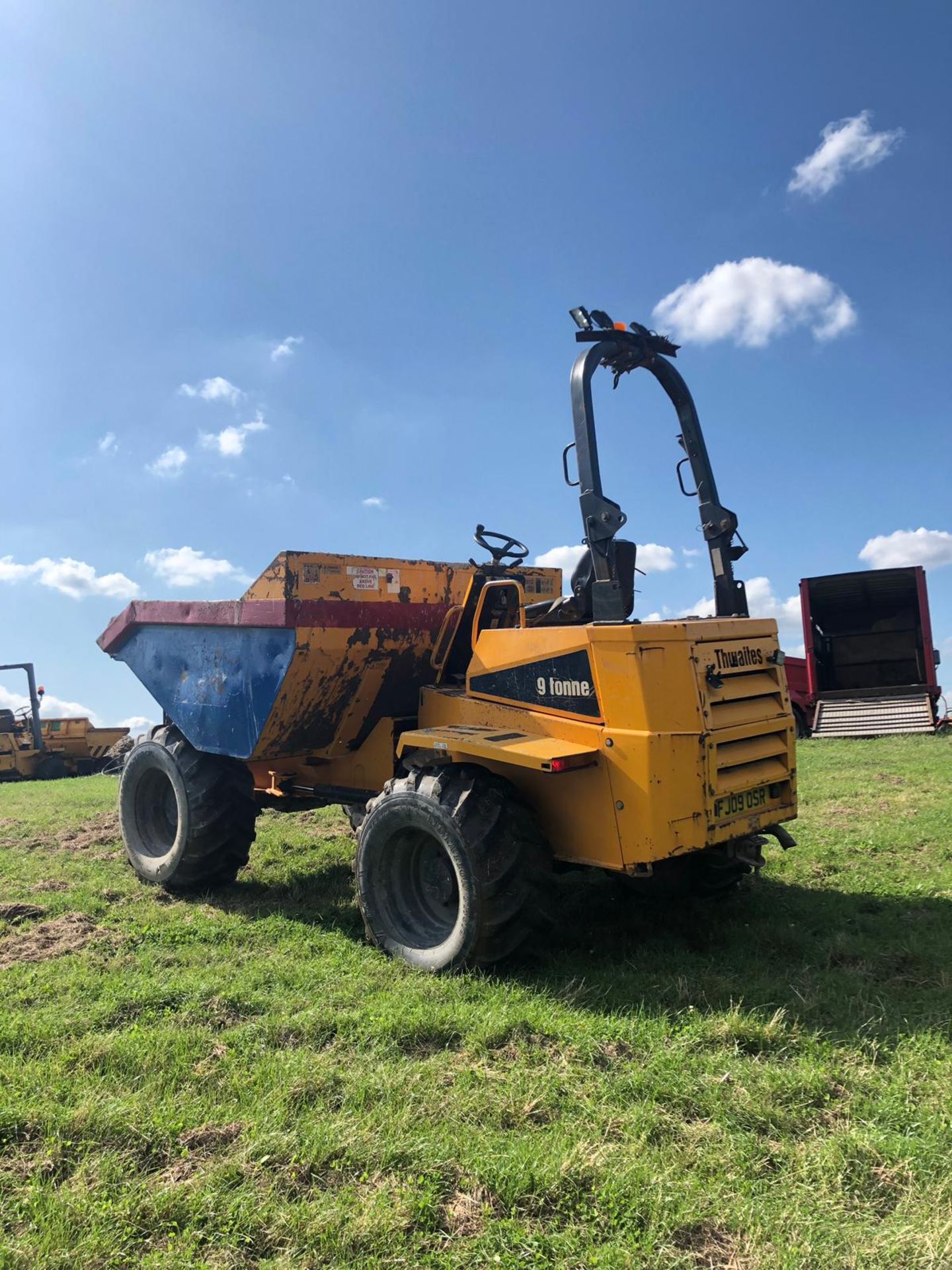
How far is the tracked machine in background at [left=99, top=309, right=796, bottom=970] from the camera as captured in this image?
15.1ft

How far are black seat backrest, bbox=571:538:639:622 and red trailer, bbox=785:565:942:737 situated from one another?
1134 cm

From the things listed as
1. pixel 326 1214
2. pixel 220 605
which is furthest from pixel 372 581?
pixel 326 1214

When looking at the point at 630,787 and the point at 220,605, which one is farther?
the point at 220,605

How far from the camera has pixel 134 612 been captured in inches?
285

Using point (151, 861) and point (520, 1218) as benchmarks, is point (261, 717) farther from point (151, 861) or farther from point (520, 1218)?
point (520, 1218)

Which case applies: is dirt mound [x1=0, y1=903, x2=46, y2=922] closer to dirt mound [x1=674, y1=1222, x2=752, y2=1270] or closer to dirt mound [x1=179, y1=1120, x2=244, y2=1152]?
dirt mound [x1=179, y1=1120, x2=244, y2=1152]

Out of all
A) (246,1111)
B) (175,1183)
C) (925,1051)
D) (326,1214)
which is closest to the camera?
(326,1214)

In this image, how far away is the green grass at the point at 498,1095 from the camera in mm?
2689

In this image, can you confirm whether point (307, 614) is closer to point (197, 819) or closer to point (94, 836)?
point (197, 819)

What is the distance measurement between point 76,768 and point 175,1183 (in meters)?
24.0

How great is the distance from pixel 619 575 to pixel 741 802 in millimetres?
1426

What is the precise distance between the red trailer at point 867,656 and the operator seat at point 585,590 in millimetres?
11256

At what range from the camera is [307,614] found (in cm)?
571

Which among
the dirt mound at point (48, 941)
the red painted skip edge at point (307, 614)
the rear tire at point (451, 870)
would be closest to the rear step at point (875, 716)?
the red painted skip edge at point (307, 614)
